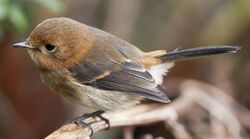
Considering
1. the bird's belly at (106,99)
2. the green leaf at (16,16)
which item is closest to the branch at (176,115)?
the bird's belly at (106,99)

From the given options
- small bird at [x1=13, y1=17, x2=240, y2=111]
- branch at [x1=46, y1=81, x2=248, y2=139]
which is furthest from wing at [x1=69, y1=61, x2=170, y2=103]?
branch at [x1=46, y1=81, x2=248, y2=139]

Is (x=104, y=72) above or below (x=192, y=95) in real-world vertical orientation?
above

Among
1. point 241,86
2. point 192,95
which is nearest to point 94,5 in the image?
point 241,86

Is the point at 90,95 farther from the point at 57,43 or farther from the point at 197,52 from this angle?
the point at 197,52

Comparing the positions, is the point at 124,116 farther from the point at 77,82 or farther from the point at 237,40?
the point at 237,40

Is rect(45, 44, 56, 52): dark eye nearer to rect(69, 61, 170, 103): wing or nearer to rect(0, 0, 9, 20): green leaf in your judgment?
rect(69, 61, 170, 103): wing

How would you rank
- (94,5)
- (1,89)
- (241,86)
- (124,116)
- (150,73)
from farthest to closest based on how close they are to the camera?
(94,5) < (241,86) < (1,89) < (150,73) < (124,116)

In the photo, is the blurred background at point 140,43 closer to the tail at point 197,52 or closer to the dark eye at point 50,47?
the tail at point 197,52

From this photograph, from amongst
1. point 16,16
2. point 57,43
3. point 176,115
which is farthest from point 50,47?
point 176,115
